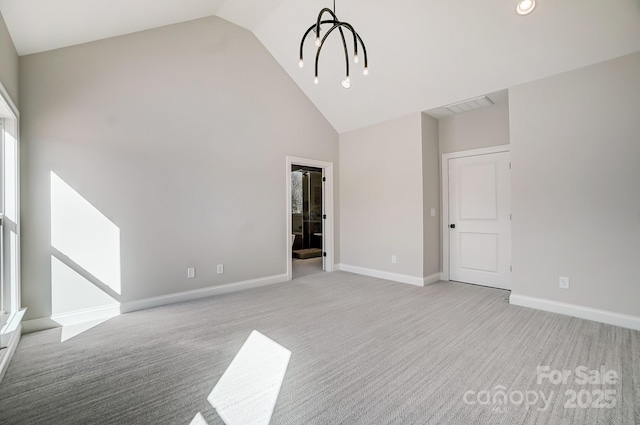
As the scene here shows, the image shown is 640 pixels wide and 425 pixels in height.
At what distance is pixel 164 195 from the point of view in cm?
375

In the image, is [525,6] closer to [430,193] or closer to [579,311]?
[430,193]

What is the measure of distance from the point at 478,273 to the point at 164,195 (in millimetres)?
4766

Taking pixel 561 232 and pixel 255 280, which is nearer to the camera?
pixel 561 232

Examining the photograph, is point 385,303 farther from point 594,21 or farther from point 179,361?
point 594,21

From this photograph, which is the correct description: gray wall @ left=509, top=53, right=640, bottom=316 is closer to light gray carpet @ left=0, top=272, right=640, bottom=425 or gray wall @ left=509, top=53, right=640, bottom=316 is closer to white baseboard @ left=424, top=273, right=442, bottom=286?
light gray carpet @ left=0, top=272, right=640, bottom=425

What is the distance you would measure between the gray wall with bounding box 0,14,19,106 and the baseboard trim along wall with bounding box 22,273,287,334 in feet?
7.22

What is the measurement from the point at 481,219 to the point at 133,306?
16.5 feet

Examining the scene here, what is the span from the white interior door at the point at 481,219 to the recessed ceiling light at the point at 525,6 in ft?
6.30

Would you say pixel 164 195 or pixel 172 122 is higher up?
pixel 172 122

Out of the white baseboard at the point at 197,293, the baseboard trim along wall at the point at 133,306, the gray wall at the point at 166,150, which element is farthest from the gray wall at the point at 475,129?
the baseboard trim along wall at the point at 133,306

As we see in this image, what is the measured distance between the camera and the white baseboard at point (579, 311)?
2920 mm

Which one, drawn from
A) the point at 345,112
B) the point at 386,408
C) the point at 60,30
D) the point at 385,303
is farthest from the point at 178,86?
the point at 386,408

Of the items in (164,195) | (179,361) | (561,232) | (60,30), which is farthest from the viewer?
(164,195)

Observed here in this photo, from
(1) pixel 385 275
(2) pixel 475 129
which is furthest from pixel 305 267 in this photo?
(2) pixel 475 129
